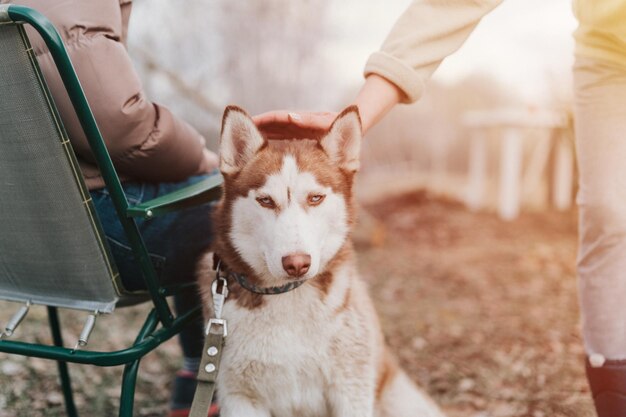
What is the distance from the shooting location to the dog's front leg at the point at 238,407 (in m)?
1.85

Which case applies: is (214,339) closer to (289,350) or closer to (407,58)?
(289,350)

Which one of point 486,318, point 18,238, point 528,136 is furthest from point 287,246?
point 528,136

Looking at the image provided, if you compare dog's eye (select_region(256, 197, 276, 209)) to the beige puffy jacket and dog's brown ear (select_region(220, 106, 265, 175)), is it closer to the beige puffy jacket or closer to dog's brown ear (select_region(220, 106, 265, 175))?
dog's brown ear (select_region(220, 106, 265, 175))

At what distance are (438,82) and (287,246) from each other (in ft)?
28.7

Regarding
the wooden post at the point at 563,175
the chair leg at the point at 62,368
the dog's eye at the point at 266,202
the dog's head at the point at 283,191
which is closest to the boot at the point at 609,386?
the dog's head at the point at 283,191

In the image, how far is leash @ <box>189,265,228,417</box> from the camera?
1.72 meters

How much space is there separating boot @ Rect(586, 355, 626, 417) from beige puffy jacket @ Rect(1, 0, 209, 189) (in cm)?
147

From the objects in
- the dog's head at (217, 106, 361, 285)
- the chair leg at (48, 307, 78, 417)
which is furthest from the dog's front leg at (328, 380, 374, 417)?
the chair leg at (48, 307, 78, 417)

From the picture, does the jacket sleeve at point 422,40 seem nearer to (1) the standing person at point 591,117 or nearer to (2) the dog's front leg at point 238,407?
(1) the standing person at point 591,117

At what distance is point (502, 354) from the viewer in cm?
379

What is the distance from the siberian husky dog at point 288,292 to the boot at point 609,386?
68cm

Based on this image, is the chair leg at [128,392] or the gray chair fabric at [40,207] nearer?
the gray chair fabric at [40,207]

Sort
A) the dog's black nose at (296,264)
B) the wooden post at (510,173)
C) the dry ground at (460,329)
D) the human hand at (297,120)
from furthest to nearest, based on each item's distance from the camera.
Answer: the wooden post at (510,173) < the dry ground at (460,329) < the human hand at (297,120) < the dog's black nose at (296,264)

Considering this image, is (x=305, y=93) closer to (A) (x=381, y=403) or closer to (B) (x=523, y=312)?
(B) (x=523, y=312)
